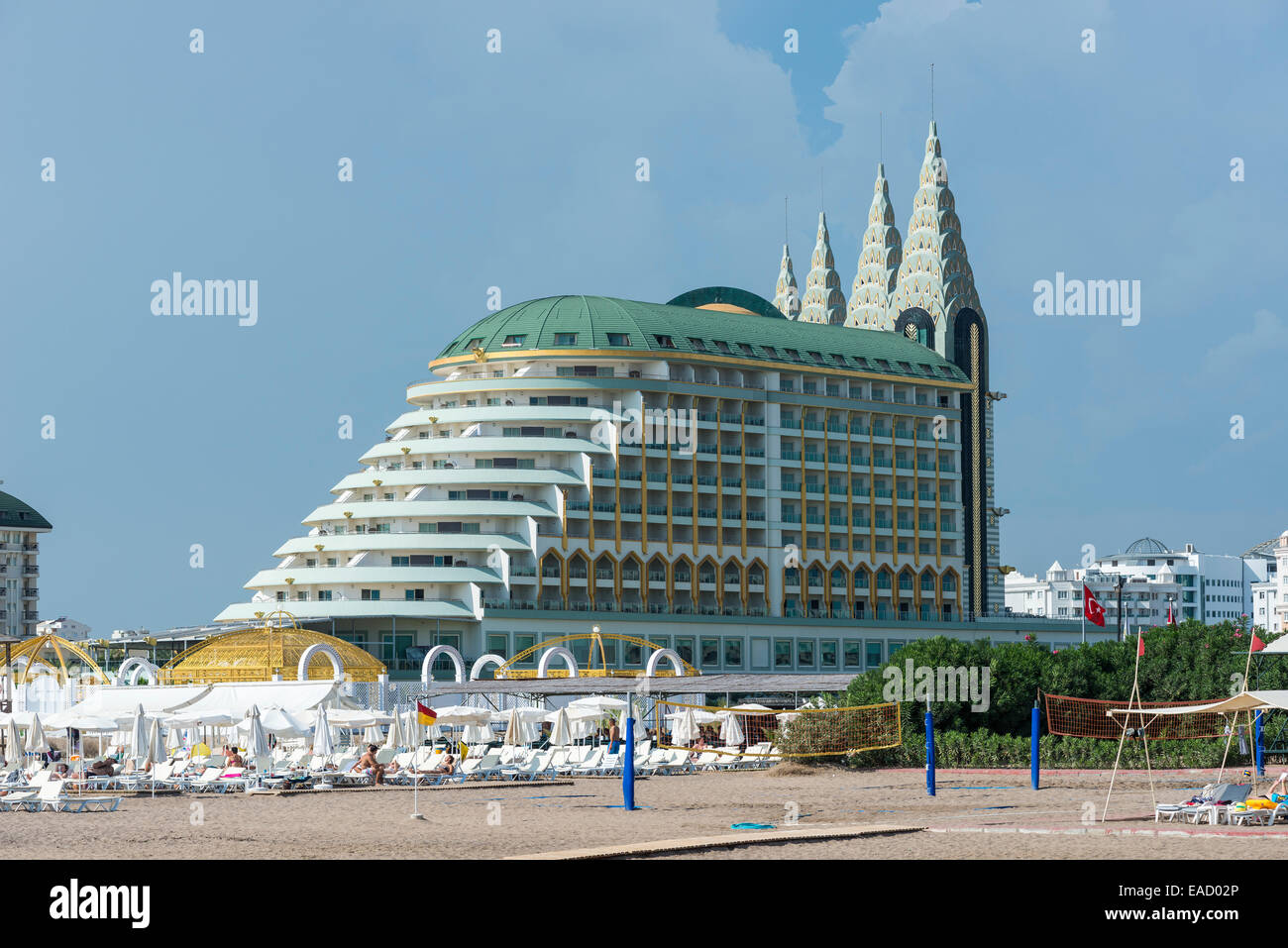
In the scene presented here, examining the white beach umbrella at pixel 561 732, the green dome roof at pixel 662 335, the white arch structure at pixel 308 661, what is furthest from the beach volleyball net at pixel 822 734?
the green dome roof at pixel 662 335

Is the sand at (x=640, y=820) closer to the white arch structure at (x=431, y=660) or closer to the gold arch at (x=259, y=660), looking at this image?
the gold arch at (x=259, y=660)

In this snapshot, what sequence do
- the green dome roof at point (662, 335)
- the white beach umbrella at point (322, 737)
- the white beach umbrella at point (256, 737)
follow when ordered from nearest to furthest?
1. the white beach umbrella at point (256, 737)
2. the white beach umbrella at point (322, 737)
3. the green dome roof at point (662, 335)

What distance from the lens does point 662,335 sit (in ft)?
392

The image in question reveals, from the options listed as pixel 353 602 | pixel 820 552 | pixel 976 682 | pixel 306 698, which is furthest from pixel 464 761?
pixel 820 552

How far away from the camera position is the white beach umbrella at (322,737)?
47.9 m

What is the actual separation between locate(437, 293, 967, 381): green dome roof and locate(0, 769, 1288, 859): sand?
239ft

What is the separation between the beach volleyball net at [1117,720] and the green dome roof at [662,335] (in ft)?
220

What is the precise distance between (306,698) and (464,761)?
815cm

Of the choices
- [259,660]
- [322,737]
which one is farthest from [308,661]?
[322,737]

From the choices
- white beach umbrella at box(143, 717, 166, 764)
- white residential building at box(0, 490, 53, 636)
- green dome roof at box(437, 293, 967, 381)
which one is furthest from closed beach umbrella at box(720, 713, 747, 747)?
white residential building at box(0, 490, 53, 636)

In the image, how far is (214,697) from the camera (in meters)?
54.8

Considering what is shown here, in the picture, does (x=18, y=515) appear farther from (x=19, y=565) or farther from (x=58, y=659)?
(x=58, y=659)

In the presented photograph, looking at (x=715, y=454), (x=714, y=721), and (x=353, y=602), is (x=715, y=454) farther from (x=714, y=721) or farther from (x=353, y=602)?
(x=714, y=721)

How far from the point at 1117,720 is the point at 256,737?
851 inches
